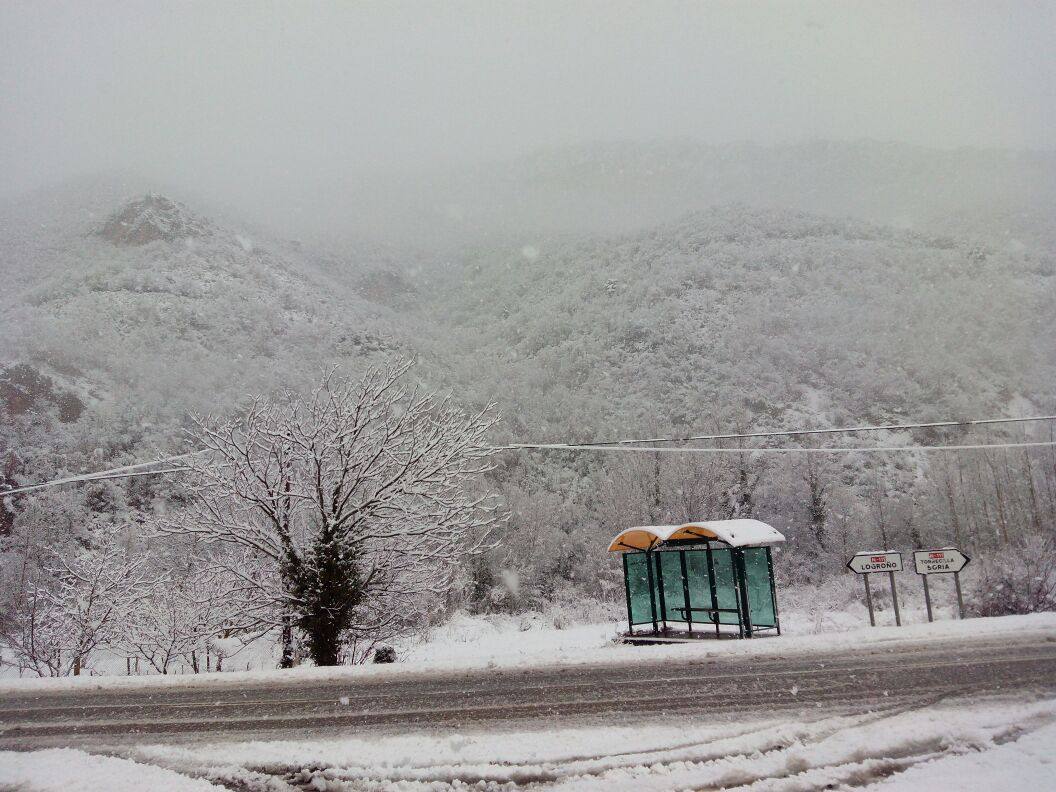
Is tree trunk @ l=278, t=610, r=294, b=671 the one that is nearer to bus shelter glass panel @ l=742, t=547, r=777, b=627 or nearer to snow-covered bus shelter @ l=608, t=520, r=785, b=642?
snow-covered bus shelter @ l=608, t=520, r=785, b=642

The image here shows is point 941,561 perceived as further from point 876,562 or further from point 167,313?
point 167,313

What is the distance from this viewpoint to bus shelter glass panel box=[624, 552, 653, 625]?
16.9 meters

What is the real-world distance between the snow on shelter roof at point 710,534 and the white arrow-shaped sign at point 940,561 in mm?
2612

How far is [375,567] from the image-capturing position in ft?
41.4

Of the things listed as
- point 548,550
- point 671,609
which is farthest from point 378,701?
point 548,550

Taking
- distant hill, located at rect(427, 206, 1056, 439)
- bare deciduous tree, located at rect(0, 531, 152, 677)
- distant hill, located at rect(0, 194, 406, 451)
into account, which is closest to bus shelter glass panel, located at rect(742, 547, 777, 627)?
bare deciduous tree, located at rect(0, 531, 152, 677)

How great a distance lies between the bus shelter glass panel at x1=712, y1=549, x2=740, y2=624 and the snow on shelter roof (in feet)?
3.43

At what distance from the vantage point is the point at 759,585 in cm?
1516

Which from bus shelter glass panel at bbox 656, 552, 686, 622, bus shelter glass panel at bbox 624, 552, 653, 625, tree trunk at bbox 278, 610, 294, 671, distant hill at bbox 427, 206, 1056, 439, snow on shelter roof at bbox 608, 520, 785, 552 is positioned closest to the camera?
tree trunk at bbox 278, 610, 294, 671

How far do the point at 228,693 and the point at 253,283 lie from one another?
88.8m

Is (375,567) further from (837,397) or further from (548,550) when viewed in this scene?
(837,397)

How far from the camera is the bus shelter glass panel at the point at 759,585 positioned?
1502 cm

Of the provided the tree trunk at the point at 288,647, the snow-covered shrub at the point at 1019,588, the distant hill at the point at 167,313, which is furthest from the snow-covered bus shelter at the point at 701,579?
the distant hill at the point at 167,313

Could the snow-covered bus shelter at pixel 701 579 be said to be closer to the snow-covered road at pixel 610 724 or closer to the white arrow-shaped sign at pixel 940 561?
the white arrow-shaped sign at pixel 940 561
